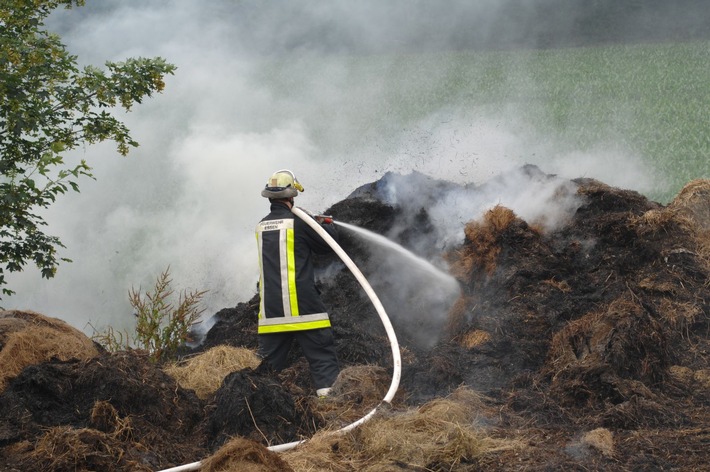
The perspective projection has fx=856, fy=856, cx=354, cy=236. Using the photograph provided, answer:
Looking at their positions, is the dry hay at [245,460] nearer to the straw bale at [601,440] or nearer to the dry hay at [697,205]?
the straw bale at [601,440]

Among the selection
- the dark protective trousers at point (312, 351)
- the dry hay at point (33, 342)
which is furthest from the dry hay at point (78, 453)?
the dark protective trousers at point (312, 351)

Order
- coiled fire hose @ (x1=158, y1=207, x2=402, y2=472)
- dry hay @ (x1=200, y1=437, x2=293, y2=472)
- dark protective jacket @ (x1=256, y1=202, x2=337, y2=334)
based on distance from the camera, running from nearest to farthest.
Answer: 1. dry hay @ (x1=200, y1=437, x2=293, y2=472)
2. coiled fire hose @ (x1=158, y1=207, x2=402, y2=472)
3. dark protective jacket @ (x1=256, y1=202, x2=337, y2=334)

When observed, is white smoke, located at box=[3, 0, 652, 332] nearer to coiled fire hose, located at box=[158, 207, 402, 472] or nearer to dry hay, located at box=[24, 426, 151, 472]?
coiled fire hose, located at box=[158, 207, 402, 472]

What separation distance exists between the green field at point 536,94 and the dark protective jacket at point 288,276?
7.84m

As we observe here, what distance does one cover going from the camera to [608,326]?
632 cm

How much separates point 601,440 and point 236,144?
32.4 ft

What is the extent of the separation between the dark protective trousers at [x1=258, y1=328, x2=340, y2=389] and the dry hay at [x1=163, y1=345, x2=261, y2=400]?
0.27m

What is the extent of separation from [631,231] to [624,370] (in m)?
2.20

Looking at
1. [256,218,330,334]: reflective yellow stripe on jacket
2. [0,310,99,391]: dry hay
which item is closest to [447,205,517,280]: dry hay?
[256,218,330,334]: reflective yellow stripe on jacket

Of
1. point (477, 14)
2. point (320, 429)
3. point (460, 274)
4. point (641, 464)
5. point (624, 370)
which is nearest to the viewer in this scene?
point (641, 464)

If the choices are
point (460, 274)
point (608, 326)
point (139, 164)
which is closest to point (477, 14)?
point (139, 164)

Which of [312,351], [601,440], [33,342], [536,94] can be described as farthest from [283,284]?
[536,94]

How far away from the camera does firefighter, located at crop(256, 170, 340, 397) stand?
22.3 ft

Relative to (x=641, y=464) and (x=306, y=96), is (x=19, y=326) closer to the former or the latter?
(x=641, y=464)
